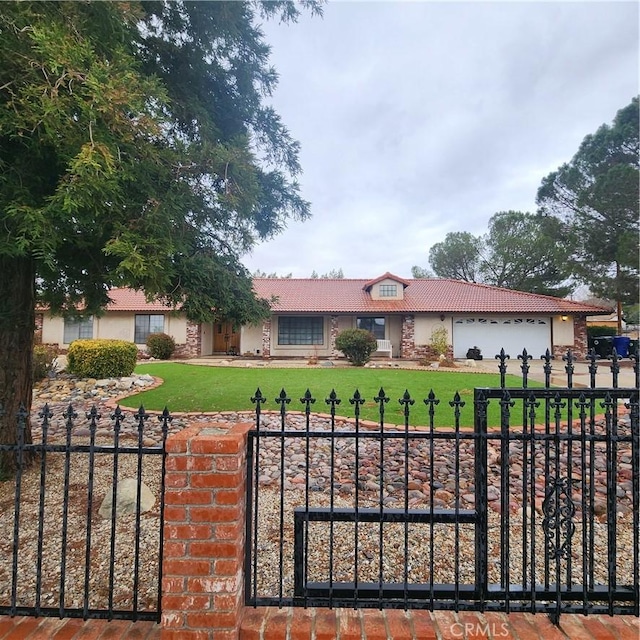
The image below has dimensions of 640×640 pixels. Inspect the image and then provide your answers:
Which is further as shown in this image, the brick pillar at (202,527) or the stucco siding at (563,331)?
the stucco siding at (563,331)

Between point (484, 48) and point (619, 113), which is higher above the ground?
point (619, 113)

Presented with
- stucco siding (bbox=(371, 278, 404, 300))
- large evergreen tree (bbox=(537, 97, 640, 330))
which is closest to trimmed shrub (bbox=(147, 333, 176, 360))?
stucco siding (bbox=(371, 278, 404, 300))

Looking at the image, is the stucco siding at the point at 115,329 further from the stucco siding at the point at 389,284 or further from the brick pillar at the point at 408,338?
the brick pillar at the point at 408,338

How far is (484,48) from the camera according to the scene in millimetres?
6395

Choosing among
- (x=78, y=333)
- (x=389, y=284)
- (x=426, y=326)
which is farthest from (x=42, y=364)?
(x=426, y=326)

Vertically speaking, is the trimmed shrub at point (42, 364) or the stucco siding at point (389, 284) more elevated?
the stucco siding at point (389, 284)

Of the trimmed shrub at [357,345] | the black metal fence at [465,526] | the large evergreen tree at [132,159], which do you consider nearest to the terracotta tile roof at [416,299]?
the trimmed shrub at [357,345]

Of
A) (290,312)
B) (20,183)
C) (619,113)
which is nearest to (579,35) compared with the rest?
(20,183)

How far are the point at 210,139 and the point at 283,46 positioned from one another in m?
2.32

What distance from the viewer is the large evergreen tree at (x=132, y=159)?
8.02 feet

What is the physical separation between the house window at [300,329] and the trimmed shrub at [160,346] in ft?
18.6

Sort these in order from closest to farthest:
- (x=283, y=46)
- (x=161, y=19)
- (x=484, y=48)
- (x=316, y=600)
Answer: (x=316, y=600) < (x=161, y=19) < (x=283, y=46) < (x=484, y=48)

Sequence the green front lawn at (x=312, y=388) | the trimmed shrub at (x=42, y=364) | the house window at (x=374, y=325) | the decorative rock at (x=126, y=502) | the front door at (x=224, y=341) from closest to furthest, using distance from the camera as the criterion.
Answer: the decorative rock at (x=126, y=502) < the green front lawn at (x=312, y=388) < the trimmed shrub at (x=42, y=364) < the house window at (x=374, y=325) < the front door at (x=224, y=341)

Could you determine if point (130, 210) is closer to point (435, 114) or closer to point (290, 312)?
point (435, 114)
